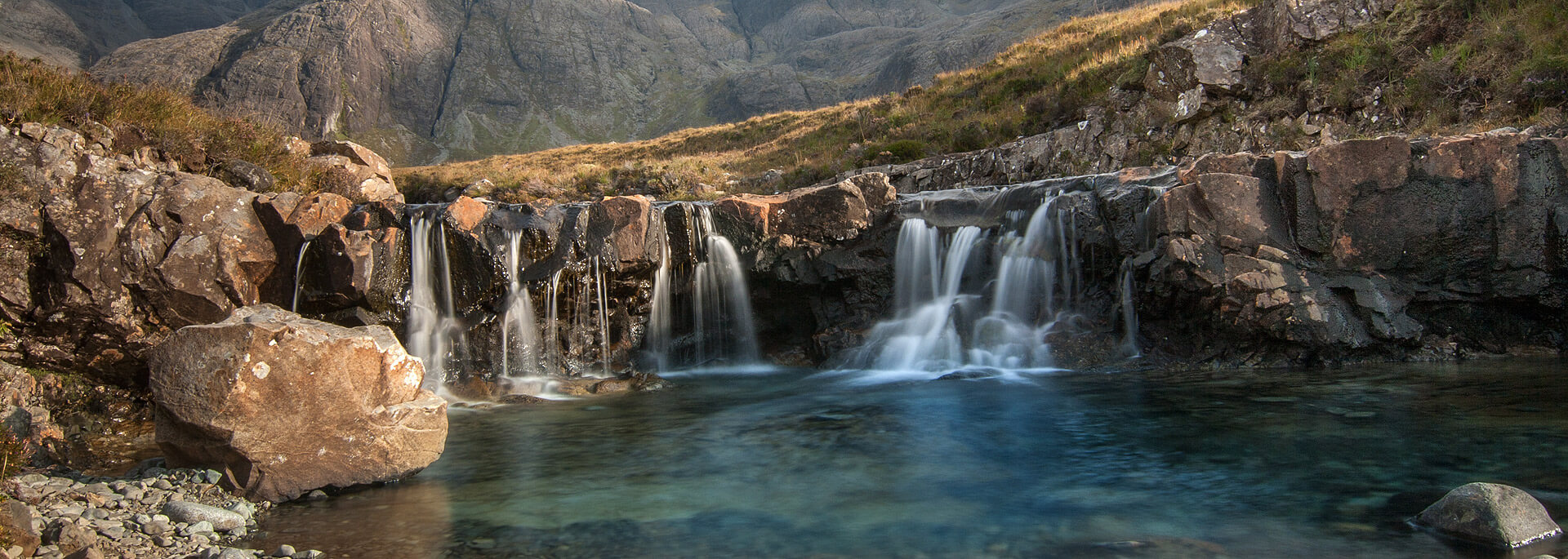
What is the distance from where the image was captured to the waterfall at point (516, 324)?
39.6 ft

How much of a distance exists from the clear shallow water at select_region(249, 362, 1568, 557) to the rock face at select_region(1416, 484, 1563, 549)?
14 cm

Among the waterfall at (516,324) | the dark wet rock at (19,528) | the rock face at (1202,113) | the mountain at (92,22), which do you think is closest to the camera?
the dark wet rock at (19,528)

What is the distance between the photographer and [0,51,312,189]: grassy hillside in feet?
31.7

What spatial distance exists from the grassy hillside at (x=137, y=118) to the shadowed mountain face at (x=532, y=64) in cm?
6275

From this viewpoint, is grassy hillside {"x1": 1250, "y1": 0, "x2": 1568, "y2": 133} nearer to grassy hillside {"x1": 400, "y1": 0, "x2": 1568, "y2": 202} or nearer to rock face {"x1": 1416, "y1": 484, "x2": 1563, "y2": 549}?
grassy hillside {"x1": 400, "y1": 0, "x2": 1568, "y2": 202}

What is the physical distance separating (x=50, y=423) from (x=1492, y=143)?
16179 mm

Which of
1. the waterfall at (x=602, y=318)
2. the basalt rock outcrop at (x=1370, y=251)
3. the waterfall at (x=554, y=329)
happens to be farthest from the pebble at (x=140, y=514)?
the basalt rock outcrop at (x=1370, y=251)

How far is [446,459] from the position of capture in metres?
7.42

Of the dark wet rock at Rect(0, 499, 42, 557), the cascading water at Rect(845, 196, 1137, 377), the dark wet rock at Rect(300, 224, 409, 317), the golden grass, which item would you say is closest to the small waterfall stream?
the dark wet rock at Rect(300, 224, 409, 317)

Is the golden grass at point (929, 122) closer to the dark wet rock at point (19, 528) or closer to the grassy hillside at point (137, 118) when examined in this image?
the grassy hillside at point (137, 118)

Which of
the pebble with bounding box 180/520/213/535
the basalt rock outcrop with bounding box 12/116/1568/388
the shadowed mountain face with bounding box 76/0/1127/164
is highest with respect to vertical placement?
the shadowed mountain face with bounding box 76/0/1127/164

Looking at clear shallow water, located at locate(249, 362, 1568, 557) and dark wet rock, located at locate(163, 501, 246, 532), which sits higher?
dark wet rock, located at locate(163, 501, 246, 532)

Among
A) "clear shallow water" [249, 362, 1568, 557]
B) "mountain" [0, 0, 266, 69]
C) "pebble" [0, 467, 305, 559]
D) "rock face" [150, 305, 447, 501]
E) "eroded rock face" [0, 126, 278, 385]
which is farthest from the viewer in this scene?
"mountain" [0, 0, 266, 69]

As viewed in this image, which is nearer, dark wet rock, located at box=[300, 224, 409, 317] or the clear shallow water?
the clear shallow water
